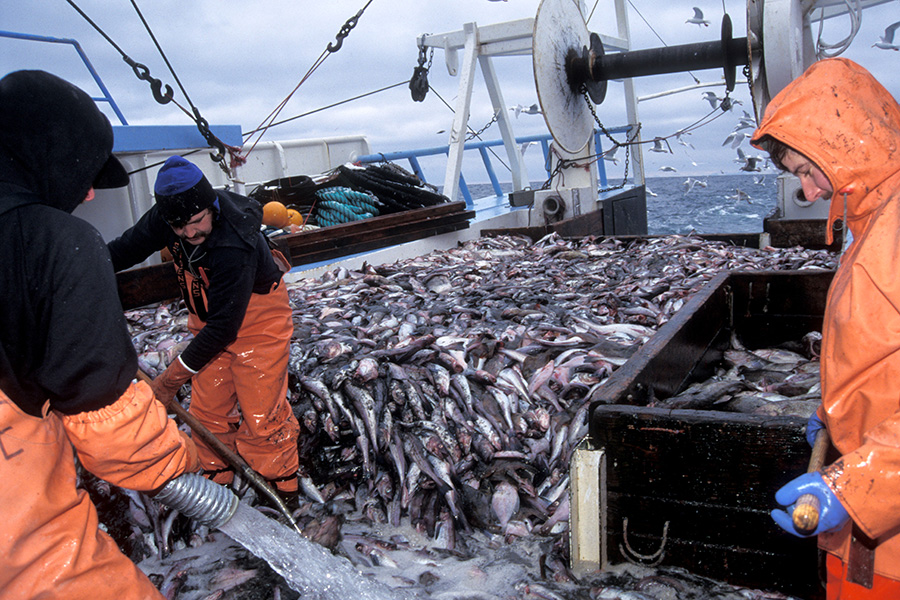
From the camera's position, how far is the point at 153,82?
5.96 meters

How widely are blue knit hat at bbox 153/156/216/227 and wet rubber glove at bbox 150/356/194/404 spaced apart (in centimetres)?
75

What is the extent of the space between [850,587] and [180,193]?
3.09 meters

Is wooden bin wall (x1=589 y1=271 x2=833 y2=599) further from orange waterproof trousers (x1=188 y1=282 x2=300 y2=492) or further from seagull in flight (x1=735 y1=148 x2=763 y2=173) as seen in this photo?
seagull in flight (x1=735 y1=148 x2=763 y2=173)

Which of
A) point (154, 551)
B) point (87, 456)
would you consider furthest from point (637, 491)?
point (154, 551)

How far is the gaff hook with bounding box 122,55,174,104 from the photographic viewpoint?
5855 millimetres

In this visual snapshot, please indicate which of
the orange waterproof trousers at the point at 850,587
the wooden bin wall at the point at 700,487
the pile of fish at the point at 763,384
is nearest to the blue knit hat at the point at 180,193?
the wooden bin wall at the point at 700,487

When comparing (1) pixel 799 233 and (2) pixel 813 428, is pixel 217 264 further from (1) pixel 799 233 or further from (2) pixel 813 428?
(1) pixel 799 233

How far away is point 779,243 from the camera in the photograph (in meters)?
8.03

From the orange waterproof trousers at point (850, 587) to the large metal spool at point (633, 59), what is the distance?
→ 638 cm

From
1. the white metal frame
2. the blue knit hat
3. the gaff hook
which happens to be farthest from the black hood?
the white metal frame

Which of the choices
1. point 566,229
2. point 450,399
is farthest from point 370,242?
point 450,399

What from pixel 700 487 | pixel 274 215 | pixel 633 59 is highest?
pixel 633 59

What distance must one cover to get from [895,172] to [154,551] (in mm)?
3703

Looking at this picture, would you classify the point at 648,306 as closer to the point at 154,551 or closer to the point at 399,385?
the point at 399,385
